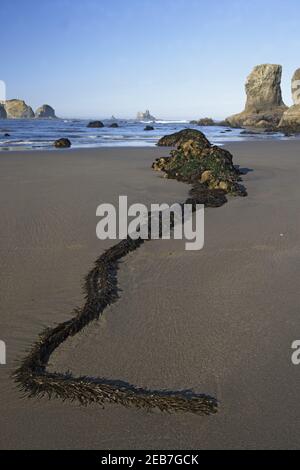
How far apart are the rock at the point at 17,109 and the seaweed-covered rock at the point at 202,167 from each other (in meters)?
141

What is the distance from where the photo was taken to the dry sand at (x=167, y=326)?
2.08 metres

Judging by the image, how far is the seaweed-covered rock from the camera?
26.6 ft

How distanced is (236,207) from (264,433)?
5.02m

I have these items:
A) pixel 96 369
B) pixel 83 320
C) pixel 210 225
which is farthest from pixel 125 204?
pixel 96 369

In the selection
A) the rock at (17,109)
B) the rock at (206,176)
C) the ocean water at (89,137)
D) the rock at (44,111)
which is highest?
the rock at (44,111)

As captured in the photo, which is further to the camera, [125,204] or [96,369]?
[125,204]

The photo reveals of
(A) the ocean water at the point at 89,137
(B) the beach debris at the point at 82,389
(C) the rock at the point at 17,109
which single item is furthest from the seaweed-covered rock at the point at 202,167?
(C) the rock at the point at 17,109

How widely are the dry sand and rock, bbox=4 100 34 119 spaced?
14462cm

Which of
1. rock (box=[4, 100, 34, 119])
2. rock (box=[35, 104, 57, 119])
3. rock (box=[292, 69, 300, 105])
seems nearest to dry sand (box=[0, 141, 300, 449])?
rock (box=[292, 69, 300, 105])

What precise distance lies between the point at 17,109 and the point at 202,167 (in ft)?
466

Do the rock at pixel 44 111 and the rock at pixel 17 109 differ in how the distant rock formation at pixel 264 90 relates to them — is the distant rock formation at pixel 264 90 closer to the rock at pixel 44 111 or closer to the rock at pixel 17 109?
the rock at pixel 17 109

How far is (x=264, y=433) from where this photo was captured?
2064 millimetres

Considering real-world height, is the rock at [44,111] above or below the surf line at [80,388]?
above
